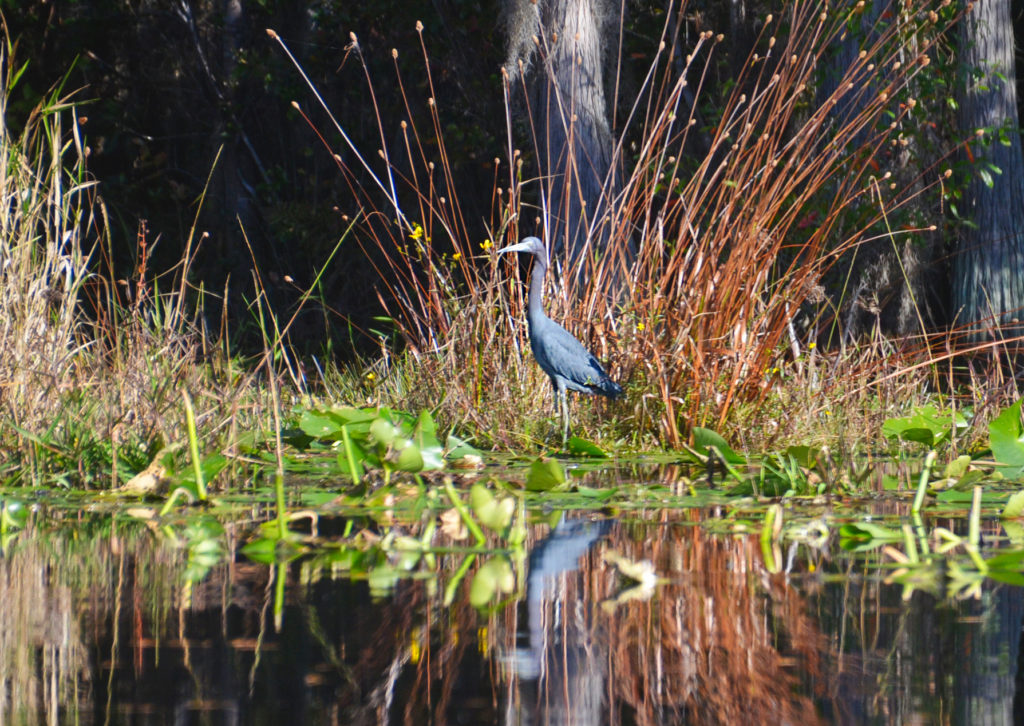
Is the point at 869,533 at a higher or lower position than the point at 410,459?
lower

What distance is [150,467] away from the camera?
3373 mm

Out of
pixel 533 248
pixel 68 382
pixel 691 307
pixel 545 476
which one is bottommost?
pixel 545 476

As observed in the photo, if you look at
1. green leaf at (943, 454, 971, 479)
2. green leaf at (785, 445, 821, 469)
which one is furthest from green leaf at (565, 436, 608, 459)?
green leaf at (943, 454, 971, 479)

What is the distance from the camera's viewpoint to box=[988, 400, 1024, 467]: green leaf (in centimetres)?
361

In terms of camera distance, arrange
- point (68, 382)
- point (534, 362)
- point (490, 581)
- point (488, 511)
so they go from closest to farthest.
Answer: point (490, 581)
point (488, 511)
point (68, 382)
point (534, 362)

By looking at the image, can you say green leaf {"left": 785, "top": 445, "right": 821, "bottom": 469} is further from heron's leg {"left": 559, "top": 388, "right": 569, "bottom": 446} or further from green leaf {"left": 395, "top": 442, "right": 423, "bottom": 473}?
heron's leg {"left": 559, "top": 388, "right": 569, "bottom": 446}

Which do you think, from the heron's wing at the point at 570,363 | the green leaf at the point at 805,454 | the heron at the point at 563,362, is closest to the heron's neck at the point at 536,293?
the heron at the point at 563,362

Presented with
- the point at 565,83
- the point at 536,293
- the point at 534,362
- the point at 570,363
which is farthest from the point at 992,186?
the point at 570,363

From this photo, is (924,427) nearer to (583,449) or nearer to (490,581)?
(583,449)

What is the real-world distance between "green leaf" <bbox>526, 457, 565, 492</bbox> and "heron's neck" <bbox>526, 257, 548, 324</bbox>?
A: 1385 millimetres

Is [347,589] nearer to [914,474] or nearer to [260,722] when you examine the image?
[260,722]

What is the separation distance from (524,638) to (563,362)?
268 cm

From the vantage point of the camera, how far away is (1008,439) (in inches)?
143

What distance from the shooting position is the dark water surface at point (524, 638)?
5.31 ft
